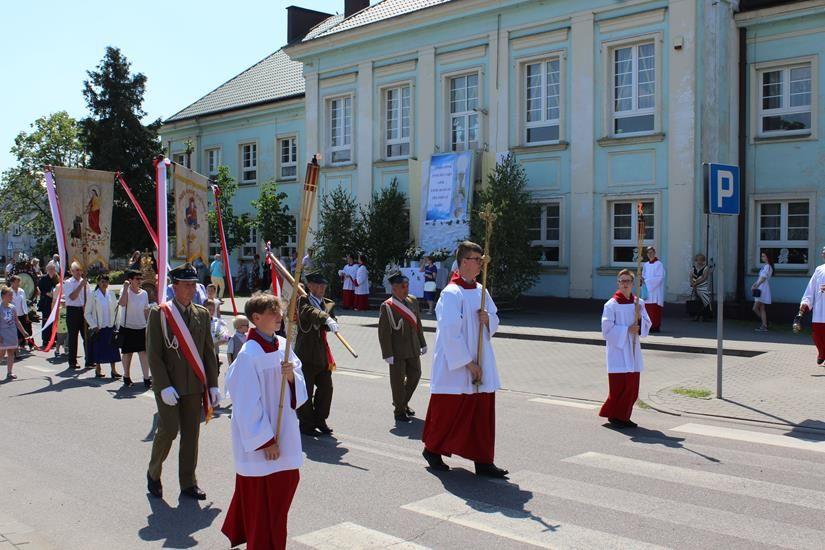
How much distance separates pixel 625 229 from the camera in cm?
2169

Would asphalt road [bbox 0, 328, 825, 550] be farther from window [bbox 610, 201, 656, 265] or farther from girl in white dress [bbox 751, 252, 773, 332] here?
window [bbox 610, 201, 656, 265]

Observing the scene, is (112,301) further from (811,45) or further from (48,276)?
(811,45)

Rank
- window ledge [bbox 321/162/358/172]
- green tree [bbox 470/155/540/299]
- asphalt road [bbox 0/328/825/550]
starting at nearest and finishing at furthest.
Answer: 1. asphalt road [bbox 0/328/825/550]
2. green tree [bbox 470/155/540/299]
3. window ledge [bbox 321/162/358/172]

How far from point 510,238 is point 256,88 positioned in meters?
20.3

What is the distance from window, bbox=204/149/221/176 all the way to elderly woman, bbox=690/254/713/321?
2492cm

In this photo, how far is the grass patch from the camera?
33.5 ft

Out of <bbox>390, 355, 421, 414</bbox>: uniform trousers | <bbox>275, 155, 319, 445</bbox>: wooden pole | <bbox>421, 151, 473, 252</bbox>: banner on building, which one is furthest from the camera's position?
<bbox>421, 151, 473, 252</bbox>: banner on building

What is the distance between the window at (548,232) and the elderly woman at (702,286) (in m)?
4.73

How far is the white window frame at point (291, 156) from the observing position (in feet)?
111

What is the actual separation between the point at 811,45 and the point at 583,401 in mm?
13652

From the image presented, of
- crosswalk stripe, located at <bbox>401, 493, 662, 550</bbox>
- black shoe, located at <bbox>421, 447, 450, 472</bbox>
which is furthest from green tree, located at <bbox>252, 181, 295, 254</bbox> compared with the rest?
crosswalk stripe, located at <bbox>401, 493, 662, 550</bbox>

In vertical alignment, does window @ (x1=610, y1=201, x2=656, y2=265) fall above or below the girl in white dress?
above

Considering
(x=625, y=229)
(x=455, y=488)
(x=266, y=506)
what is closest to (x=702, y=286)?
(x=625, y=229)

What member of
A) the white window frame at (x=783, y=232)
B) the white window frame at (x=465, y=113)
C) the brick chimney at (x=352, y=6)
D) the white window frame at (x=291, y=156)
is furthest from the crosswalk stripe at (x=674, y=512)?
the brick chimney at (x=352, y=6)
